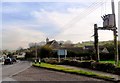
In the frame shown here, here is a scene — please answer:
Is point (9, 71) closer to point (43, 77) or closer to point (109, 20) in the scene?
point (43, 77)

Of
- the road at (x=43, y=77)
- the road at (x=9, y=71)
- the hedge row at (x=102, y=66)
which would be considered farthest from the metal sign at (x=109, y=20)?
the road at (x=9, y=71)

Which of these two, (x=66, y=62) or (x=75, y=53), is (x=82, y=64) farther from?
(x=75, y=53)

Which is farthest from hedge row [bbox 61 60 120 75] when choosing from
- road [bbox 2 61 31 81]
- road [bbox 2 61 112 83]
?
road [bbox 2 61 31 81]

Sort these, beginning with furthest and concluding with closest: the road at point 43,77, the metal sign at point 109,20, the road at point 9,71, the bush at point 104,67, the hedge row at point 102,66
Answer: the metal sign at point 109,20
the road at point 9,71
the bush at point 104,67
the hedge row at point 102,66
the road at point 43,77

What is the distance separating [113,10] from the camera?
93.7 feet

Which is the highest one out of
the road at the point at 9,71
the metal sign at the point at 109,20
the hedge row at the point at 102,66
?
the metal sign at the point at 109,20

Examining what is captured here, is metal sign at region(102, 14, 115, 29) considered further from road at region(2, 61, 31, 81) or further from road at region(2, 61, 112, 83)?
road at region(2, 61, 31, 81)

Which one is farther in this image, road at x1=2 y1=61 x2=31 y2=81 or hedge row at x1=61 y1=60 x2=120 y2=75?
road at x1=2 y1=61 x2=31 y2=81

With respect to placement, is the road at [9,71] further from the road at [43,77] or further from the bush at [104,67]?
the bush at [104,67]

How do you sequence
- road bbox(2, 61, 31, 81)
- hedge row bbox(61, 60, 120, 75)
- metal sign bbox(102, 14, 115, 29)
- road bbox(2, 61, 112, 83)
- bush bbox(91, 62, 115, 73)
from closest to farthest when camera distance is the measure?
1. road bbox(2, 61, 112, 83)
2. hedge row bbox(61, 60, 120, 75)
3. bush bbox(91, 62, 115, 73)
4. road bbox(2, 61, 31, 81)
5. metal sign bbox(102, 14, 115, 29)

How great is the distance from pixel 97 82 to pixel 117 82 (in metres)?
1.18

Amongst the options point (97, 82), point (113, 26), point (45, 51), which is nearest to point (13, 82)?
point (97, 82)

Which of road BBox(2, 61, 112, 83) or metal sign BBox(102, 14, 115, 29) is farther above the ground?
metal sign BBox(102, 14, 115, 29)

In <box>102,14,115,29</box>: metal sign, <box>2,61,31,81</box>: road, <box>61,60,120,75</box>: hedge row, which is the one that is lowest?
<box>2,61,31,81</box>: road
